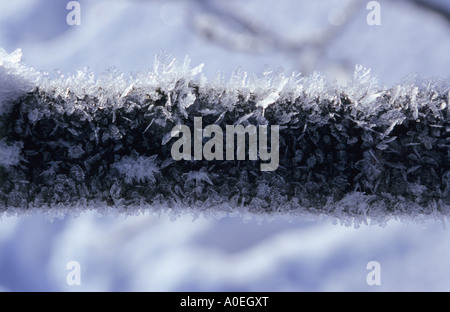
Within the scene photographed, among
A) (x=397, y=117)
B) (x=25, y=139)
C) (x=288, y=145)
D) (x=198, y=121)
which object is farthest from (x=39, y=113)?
(x=397, y=117)

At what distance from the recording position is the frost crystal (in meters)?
0.50

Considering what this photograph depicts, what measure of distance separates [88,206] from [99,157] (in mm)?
67

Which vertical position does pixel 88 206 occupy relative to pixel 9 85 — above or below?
below

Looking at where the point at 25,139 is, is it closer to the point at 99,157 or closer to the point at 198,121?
the point at 99,157

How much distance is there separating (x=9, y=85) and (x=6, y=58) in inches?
1.8

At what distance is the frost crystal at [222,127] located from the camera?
50 cm

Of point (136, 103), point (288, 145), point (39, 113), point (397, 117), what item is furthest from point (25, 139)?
point (397, 117)

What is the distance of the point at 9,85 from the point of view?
51 centimetres

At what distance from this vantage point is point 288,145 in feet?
1.65

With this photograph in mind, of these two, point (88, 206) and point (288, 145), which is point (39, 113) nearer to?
point (88, 206)

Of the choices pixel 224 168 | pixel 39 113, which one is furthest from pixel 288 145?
pixel 39 113

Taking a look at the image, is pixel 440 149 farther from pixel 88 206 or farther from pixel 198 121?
pixel 88 206

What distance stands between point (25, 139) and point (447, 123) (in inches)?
19.4

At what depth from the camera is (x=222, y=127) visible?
493 millimetres
